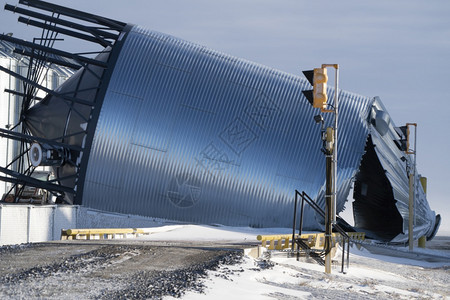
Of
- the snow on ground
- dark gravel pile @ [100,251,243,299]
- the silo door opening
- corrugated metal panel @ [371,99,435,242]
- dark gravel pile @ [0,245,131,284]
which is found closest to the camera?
dark gravel pile @ [100,251,243,299]

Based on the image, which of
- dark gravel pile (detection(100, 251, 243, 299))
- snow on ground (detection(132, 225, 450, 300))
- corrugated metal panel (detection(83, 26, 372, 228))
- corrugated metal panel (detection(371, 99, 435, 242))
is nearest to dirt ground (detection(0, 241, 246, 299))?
dark gravel pile (detection(100, 251, 243, 299))

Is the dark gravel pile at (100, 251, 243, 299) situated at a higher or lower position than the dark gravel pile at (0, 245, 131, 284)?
higher

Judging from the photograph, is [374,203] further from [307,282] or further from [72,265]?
[72,265]

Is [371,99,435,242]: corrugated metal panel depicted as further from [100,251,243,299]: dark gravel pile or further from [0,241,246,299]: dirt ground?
[100,251,243,299]: dark gravel pile

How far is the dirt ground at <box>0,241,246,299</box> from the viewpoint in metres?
14.6

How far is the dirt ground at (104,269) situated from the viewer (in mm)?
14607

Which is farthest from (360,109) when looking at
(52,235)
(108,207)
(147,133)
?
(52,235)

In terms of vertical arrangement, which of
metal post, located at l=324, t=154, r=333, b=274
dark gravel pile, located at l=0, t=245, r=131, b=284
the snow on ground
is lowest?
the snow on ground

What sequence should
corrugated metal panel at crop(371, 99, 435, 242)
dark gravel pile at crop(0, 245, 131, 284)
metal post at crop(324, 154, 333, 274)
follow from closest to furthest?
dark gravel pile at crop(0, 245, 131, 284), metal post at crop(324, 154, 333, 274), corrugated metal panel at crop(371, 99, 435, 242)

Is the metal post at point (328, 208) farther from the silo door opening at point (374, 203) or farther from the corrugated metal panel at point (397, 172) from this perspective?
the silo door opening at point (374, 203)

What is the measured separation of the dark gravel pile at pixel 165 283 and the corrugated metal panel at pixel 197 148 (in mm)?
21877

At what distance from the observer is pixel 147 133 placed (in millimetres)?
40969

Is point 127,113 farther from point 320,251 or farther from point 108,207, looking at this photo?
point 320,251

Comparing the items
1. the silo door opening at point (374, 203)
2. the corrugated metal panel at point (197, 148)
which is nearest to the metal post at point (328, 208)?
the corrugated metal panel at point (197, 148)
